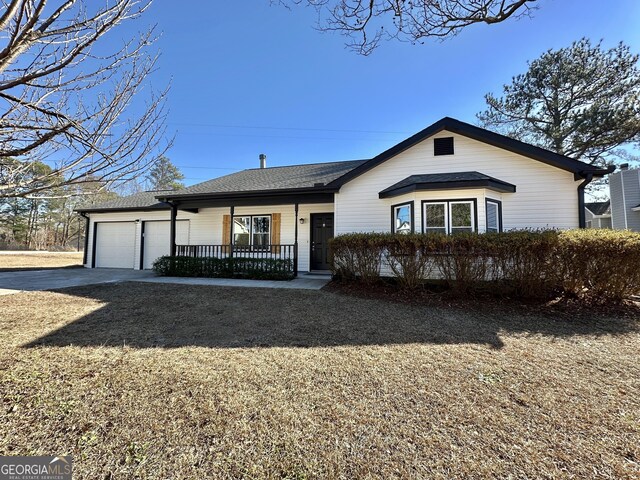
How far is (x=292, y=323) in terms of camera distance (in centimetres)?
500

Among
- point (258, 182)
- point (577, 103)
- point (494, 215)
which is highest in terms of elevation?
point (577, 103)

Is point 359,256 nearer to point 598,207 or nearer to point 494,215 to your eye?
point 494,215

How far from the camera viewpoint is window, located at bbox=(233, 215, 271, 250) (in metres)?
12.1

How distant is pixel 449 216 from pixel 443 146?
2.53 m

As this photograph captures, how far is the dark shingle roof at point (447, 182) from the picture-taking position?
7.77m

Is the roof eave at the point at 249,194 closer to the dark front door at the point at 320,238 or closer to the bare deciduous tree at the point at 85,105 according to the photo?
the dark front door at the point at 320,238

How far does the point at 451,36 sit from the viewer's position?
6.15 m

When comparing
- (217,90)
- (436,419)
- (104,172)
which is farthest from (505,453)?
(217,90)

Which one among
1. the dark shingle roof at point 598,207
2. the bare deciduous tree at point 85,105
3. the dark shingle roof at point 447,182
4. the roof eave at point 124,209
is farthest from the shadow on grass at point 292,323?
the dark shingle roof at point 598,207

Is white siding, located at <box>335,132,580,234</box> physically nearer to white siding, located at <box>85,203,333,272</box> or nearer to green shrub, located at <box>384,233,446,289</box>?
green shrub, located at <box>384,233,446,289</box>

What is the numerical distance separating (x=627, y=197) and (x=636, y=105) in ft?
14.7

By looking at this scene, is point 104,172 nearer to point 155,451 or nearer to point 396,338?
point 155,451

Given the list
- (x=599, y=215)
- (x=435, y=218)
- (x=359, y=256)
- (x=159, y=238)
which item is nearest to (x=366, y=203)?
(x=435, y=218)

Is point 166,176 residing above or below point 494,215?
above
